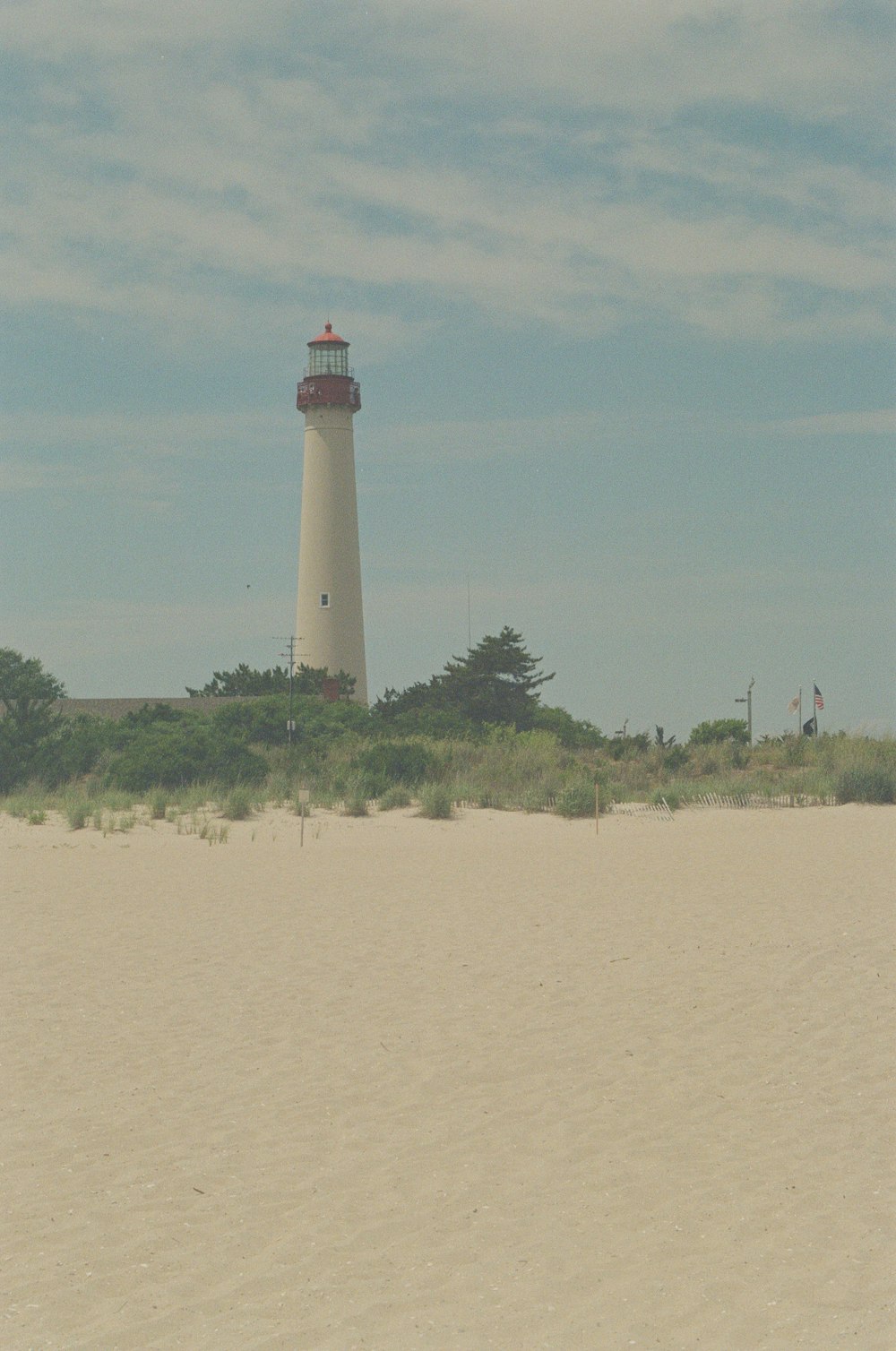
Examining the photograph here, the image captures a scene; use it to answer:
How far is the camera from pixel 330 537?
38.9 m

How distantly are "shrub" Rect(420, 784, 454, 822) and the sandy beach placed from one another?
7982 mm

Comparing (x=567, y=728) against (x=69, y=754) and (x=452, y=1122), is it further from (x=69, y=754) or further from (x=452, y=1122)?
(x=452, y=1122)

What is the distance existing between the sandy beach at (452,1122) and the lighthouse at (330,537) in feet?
79.6

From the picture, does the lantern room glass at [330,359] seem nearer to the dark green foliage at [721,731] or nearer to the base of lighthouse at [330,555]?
the base of lighthouse at [330,555]

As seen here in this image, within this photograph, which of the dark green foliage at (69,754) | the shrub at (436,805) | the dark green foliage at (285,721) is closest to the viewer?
the shrub at (436,805)

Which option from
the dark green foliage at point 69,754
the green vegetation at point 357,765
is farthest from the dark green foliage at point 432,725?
the dark green foliage at point 69,754

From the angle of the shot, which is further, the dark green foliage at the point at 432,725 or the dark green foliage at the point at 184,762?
the dark green foliage at the point at 432,725

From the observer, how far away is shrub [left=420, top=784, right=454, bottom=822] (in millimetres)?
22844

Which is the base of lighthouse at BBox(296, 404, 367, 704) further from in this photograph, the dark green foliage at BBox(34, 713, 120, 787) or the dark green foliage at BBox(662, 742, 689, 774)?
the dark green foliage at BBox(662, 742, 689, 774)

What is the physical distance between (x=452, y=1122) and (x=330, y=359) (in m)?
34.7

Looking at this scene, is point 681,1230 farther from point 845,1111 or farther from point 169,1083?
point 169,1083

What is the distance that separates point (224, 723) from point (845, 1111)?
24.9 metres

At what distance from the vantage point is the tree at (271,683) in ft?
124

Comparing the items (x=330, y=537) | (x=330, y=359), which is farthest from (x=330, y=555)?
(x=330, y=359)
